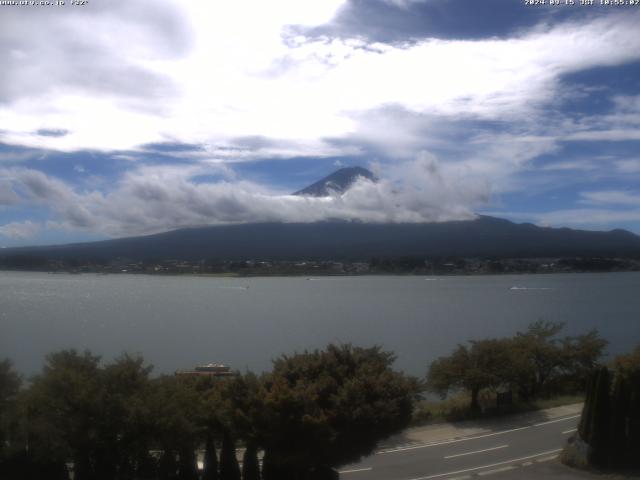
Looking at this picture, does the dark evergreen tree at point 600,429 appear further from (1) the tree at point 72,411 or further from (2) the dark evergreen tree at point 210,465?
(1) the tree at point 72,411

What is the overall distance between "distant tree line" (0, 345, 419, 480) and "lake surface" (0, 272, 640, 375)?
553 inches

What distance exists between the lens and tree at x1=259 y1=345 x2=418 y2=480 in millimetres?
11141

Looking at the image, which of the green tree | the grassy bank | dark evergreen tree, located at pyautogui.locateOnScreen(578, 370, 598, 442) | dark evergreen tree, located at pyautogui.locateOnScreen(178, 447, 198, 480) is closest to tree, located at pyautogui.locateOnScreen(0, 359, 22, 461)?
the green tree

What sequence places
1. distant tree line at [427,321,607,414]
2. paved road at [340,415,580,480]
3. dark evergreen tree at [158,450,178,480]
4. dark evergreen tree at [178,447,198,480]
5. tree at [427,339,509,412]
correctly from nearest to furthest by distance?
dark evergreen tree at [158,450,178,480], dark evergreen tree at [178,447,198,480], paved road at [340,415,580,480], tree at [427,339,509,412], distant tree line at [427,321,607,414]

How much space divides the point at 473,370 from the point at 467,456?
20.7ft

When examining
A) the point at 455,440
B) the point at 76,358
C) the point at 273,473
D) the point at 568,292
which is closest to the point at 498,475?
the point at 455,440

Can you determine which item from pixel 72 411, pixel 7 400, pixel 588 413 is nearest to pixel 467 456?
pixel 588 413

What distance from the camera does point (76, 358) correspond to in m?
11.8

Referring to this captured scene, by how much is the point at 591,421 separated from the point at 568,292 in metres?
72.1

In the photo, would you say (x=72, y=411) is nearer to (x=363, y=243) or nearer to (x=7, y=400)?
(x=7, y=400)

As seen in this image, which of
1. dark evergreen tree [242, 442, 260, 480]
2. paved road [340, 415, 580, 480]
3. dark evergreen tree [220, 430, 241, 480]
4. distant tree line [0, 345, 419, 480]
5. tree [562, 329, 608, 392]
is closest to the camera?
distant tree line [0, 345, 419, 480]

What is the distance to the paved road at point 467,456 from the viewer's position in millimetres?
13914

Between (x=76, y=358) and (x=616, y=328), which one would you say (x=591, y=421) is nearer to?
(x=76, y=358)

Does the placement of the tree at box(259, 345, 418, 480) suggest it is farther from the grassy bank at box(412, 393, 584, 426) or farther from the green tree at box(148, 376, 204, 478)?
the grassy bank at box(412, 393, 584, 426)
